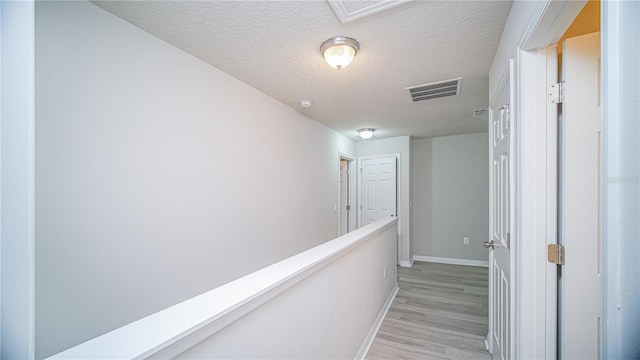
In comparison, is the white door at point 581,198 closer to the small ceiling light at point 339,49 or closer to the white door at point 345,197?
the small ceiling light at point 339,49

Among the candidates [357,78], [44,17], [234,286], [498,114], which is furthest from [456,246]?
[44,17]

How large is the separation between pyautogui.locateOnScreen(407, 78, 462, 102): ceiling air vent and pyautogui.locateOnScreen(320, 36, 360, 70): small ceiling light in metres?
1.00

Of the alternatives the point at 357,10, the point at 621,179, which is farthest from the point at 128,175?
the point at 621,179

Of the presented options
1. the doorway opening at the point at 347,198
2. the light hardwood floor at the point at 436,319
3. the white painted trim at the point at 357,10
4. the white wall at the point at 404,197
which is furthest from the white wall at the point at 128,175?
the white wall at the point at 404,197

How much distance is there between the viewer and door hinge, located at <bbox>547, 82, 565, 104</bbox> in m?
1.10

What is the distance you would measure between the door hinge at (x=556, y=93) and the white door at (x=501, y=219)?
0.19m

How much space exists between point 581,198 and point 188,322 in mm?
1523

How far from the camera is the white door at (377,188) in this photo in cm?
461

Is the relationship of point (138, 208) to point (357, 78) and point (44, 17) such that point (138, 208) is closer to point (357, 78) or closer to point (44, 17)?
point (44, 17)

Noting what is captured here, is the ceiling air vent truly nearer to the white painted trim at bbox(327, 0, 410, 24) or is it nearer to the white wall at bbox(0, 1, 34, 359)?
the white painted trim at bbox(327, 0, 410, 24)

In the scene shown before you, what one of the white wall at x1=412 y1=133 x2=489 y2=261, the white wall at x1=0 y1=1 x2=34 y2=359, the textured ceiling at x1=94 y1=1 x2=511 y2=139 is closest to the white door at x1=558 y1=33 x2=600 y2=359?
the textured ceiling at x1=94 y1=1 x2=511 y2=139

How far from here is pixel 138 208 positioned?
1.52 m

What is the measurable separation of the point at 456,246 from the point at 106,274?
497 cm

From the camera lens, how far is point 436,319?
2643 millimetres
